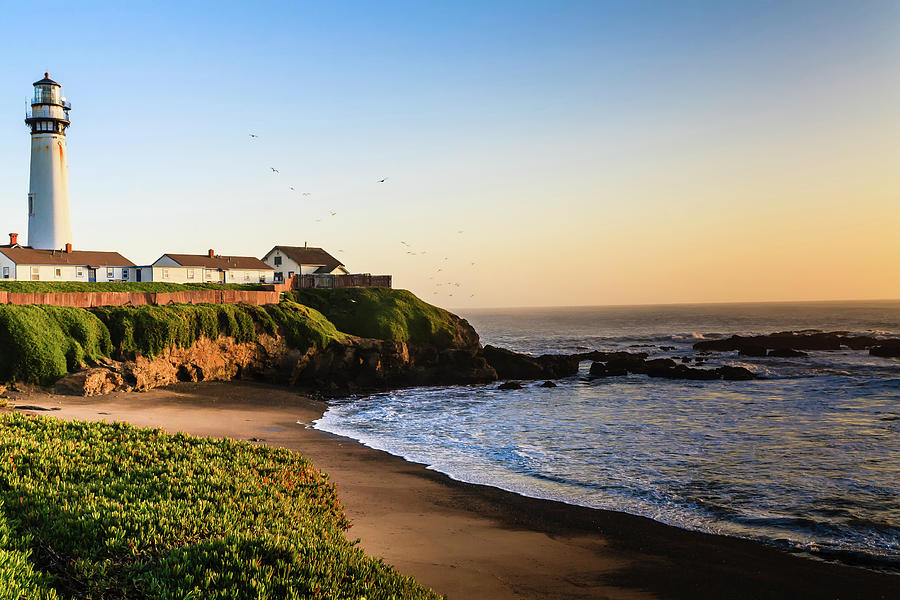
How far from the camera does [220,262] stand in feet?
244

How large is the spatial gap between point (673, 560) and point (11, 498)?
1148 cm

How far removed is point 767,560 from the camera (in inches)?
466

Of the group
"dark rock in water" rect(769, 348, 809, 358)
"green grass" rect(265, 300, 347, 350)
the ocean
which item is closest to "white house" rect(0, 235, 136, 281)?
"green grass" rect(265, 300, 347, 350)

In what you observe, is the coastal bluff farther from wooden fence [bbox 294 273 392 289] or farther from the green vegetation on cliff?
wooden fence [bbox 294 273 392 289]

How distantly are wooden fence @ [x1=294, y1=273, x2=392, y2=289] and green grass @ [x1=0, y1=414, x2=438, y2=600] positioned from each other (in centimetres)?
5028

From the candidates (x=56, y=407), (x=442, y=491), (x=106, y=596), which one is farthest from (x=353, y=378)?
(x=106, y=596)

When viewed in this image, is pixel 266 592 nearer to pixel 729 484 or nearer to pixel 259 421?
pixel 729 484

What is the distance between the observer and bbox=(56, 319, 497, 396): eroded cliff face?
30.4 meters

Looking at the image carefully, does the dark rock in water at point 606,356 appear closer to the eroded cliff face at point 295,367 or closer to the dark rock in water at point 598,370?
the dark rock in water at point 598,370

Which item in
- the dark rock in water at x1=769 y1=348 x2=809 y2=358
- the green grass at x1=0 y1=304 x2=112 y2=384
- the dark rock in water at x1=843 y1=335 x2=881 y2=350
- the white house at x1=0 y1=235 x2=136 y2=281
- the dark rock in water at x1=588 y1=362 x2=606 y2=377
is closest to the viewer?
the green grass at x1=0 y1=304 x2=112 y2=384

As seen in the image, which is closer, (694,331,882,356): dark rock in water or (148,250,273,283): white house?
(148,250,273,283): white house

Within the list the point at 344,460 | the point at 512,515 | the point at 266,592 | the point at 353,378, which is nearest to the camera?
the point at 266,592

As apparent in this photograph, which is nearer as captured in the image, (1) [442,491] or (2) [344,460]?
(1) [442,491]

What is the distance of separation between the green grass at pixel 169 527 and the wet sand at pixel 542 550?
3075mm
